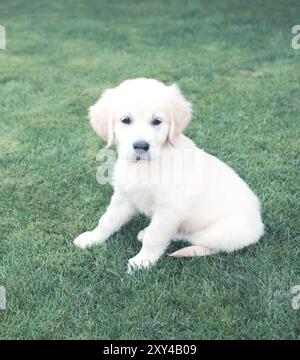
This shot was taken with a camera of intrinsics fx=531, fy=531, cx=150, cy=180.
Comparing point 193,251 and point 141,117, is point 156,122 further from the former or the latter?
point 193,251

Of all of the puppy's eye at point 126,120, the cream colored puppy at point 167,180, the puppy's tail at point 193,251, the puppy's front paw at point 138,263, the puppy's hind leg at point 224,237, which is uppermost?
the puppy's eye at point 126,120

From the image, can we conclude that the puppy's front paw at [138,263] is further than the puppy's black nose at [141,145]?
Yes

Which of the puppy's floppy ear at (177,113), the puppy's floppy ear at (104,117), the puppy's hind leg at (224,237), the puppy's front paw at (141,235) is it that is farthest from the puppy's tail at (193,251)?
the puppy's floppy ear at (104,117)

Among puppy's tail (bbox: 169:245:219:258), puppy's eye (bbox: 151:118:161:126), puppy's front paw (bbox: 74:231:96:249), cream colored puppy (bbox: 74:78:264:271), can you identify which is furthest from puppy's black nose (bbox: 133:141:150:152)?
puppy's front paw (bbox: 74:231:96:249)

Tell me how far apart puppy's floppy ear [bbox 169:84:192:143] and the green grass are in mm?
775

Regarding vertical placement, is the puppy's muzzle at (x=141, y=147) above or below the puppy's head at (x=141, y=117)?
below

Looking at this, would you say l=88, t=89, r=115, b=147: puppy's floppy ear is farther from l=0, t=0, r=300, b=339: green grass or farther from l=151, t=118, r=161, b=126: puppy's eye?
l=0, t=0, r=300, b=339: green grass

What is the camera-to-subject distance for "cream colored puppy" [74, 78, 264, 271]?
2.88 metres

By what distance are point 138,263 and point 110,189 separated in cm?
104

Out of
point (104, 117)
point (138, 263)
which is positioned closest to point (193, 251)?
point (138, 263)

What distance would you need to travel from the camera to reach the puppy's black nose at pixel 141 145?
111 inches

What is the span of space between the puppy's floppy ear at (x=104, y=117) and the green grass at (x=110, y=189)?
2.39 feet

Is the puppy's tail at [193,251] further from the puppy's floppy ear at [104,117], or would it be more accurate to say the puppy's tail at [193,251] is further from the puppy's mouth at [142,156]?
the puppy's floppy ear at [104,117]
